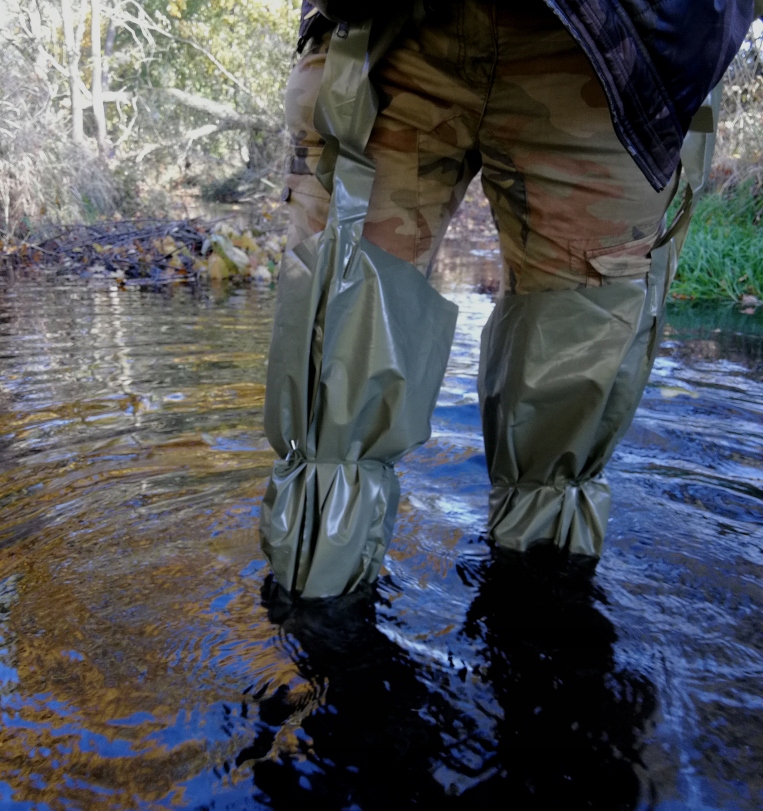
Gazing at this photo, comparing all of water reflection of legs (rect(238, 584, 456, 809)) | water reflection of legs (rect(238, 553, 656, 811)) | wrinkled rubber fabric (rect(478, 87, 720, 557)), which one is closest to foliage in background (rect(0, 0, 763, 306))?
wrinkled rubber fabric (rect(478, 87, 720, 557))

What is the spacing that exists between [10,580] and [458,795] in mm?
956

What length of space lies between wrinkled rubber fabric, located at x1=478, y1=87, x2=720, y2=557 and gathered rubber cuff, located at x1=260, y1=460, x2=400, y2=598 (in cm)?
37

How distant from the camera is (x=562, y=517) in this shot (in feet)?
5.23

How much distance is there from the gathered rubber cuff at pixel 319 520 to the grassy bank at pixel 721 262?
16.9 ft

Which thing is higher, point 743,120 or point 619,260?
point 743,120

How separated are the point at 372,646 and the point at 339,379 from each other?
46cm

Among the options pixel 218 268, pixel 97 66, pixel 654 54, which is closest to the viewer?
pixel 654 54

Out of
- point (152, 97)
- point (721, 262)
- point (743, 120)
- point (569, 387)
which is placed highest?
point (152, 97)

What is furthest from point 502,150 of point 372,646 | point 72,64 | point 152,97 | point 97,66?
point 152,97

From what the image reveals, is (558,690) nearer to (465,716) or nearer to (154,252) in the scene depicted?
(465,716)

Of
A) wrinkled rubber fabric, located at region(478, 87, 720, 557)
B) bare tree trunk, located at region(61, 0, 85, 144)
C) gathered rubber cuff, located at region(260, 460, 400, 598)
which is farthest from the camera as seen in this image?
bare tree trunk, located at region(61, 0, 85, 144)

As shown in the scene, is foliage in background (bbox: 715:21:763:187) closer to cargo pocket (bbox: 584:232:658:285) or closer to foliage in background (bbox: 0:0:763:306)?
foliage in background (bbox: 0:0:763:306)

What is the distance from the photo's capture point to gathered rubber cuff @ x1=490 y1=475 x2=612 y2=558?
1.60 metres

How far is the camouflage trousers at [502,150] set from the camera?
121cm
